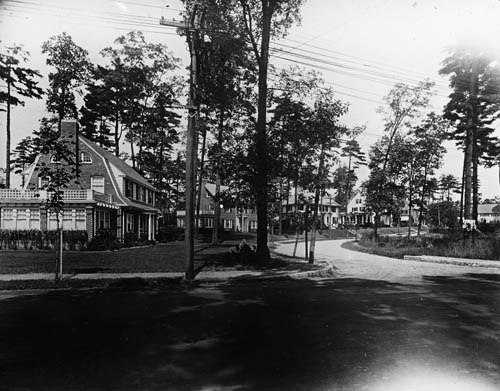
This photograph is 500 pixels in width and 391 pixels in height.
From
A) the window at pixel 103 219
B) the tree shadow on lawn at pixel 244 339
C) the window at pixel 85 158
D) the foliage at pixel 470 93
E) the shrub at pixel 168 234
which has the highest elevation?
the foliage at pixel 470 93

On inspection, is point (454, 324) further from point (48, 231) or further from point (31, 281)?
point (48, 231)

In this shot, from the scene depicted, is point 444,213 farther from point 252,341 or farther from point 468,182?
point 252,341

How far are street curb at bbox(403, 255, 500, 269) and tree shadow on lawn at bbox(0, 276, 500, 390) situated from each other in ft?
27.8

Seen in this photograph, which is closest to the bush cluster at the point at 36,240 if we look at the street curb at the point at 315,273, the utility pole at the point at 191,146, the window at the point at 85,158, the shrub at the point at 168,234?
the window at the point at 85,158

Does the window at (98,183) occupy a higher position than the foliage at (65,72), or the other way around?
the foliage at (65,72)

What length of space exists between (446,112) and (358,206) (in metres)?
81.6

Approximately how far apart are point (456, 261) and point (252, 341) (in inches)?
640

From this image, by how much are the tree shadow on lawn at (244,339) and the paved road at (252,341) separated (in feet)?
0.07

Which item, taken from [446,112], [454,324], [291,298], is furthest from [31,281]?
[446,112]

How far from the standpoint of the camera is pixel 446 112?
96.8ft

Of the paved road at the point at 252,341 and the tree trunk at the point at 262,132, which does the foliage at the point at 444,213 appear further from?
the paved road at the point at 252,341

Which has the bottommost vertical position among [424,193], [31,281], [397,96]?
[31,281]

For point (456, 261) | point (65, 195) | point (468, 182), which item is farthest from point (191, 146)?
point (468, 182)

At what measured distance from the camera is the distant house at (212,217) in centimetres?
6181
